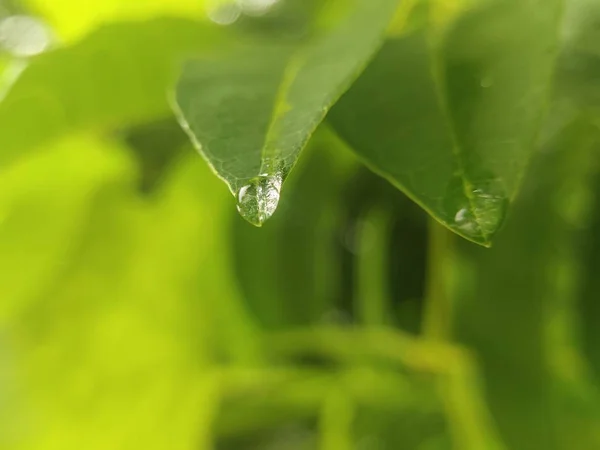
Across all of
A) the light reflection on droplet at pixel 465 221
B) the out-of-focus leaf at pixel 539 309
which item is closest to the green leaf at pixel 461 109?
the light reflection on droplet at pixel 465 221

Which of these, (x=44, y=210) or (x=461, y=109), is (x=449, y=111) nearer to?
(x=461, y=109)

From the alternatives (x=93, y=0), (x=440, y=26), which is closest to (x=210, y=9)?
(x=93, y=0)

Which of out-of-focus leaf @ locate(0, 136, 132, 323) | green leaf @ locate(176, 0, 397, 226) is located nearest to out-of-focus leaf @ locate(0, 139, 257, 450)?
out-of-focus leaf @ locate(0, 136, 132, 323)

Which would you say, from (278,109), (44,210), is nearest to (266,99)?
(278,109)

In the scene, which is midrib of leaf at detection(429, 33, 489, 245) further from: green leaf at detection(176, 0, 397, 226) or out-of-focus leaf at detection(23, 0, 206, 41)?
out-of-focus leaf at detection(23, 0, 206, 41)

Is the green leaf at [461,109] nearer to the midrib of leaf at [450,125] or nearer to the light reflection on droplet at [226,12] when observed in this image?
the midrib of leaf at [450,125]

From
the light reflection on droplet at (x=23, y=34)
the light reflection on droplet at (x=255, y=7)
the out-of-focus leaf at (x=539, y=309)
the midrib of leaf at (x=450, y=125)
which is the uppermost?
the light reflection on droplet at (x=255, y=7)
